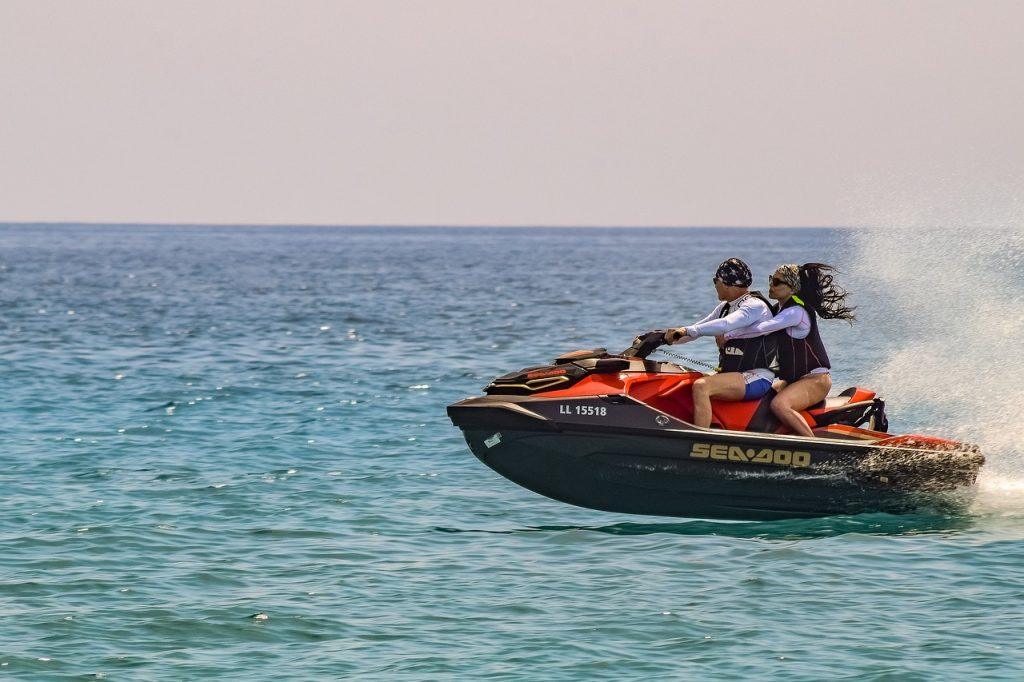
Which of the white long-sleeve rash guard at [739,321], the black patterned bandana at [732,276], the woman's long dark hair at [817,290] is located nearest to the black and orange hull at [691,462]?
the white long-sleeve rash guard at [739,321]

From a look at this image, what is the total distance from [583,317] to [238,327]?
9.02 metres

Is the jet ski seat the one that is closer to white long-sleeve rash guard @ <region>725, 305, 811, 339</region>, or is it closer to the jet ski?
the jet ski

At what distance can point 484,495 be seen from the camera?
13.2m

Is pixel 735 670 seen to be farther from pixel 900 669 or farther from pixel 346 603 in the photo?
pixel 346 603

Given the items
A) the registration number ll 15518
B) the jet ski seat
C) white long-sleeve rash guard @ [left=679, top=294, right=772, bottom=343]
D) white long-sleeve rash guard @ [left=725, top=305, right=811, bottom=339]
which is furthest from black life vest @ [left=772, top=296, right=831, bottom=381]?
the registration number ll 15518

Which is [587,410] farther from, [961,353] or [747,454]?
[961,353]

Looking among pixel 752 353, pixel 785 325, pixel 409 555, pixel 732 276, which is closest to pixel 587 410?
pixel 752 353

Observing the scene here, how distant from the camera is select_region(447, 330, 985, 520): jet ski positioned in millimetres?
11133

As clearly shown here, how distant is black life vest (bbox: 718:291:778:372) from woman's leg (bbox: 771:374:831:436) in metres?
0.27

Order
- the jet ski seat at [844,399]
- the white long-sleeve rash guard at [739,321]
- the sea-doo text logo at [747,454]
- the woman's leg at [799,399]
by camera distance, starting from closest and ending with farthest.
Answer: the white long-sleeve rash guard at [739,321] < the sea-doo text logo at [747,454] < the woman's leg at [799,399] < the jet ski seat at [844,399]

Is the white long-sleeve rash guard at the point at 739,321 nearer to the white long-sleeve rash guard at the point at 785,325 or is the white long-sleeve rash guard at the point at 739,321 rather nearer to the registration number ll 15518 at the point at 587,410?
the white long-sleeve rash guard at the point at 785,325

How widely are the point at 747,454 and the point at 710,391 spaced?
0.57 metres

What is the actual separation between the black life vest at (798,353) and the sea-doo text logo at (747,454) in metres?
0.66

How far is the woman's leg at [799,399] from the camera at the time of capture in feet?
36.8
